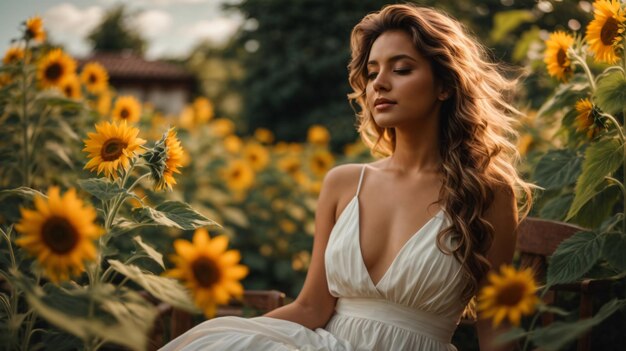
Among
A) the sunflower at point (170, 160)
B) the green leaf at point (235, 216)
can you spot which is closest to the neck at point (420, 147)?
the sunflower at point (170, 160)

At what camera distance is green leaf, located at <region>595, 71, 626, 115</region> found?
1.64 metres

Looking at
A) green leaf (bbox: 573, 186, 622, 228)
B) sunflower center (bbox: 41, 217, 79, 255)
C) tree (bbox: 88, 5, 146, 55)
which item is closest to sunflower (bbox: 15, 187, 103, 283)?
sunflower center (bbox: 41, 217, 79, 255)

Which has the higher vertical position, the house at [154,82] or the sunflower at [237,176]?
the sunflower at [237,176]

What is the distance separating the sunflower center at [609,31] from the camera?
5.77 feet

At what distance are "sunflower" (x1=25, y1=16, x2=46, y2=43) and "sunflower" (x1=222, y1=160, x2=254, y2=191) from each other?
2.24 meters

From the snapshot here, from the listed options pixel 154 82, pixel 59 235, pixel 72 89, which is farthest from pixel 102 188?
pixel 154 82

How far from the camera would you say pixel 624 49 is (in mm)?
1704

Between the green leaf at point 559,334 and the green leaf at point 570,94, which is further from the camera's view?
the green leaf at point 570,94

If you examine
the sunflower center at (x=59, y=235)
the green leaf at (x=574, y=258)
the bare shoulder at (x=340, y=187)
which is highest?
the sunflower center at (x=59, y=235)

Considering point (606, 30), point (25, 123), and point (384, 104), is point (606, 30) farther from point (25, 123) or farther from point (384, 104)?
point (25, 123)

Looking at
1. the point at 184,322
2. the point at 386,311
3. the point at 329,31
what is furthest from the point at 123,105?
the point at 329,31

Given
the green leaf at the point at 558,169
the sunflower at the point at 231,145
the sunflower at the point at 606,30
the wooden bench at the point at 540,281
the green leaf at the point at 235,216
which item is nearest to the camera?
the sunflower at the point at 606,30

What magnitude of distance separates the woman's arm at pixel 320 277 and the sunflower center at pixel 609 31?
101 centimetres

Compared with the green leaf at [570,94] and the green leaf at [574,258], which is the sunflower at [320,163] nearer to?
the green leaf at [570,94]
